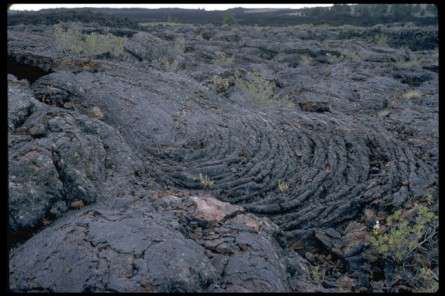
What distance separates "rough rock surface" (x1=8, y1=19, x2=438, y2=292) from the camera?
191 inches

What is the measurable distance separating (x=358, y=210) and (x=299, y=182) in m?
1.31

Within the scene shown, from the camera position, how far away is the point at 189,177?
795 cm

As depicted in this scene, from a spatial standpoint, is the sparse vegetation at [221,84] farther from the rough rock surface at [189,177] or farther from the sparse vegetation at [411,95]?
the sparse vegetation at [411,95]

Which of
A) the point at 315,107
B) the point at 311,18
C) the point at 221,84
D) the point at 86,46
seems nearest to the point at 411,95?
the point at 315,107

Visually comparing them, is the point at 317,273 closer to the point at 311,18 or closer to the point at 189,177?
the point at 189,177

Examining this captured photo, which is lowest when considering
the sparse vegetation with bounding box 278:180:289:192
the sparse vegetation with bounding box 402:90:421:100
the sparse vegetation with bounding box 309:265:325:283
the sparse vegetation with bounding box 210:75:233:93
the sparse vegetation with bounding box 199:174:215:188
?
the sparse vegetation with bounding box 309:265:325:283

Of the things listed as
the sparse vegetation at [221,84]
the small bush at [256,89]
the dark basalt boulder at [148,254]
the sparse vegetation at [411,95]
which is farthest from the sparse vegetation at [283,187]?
the sparse vegetation at [411,95]

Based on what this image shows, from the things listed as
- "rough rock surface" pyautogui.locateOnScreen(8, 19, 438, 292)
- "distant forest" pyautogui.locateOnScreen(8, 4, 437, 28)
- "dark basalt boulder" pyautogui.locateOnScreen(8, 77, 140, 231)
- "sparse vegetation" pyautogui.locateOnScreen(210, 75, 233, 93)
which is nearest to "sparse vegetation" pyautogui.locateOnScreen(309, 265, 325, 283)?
"rough rock surface" pyautogui.locateOnScreen(8, 19, 438, 292)

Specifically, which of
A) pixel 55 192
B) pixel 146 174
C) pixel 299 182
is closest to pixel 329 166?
pixel 299 182

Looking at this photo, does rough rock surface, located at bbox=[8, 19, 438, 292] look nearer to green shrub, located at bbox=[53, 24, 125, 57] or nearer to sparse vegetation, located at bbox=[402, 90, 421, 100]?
green shrub, located at bbox=[53, 24, 125, 57]

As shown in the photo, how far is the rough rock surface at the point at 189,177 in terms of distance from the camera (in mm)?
4863

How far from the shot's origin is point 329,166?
29.8 feet

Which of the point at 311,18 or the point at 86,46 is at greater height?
the point at 311,18

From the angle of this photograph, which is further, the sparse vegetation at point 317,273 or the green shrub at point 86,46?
the green shrub at point 86,46
